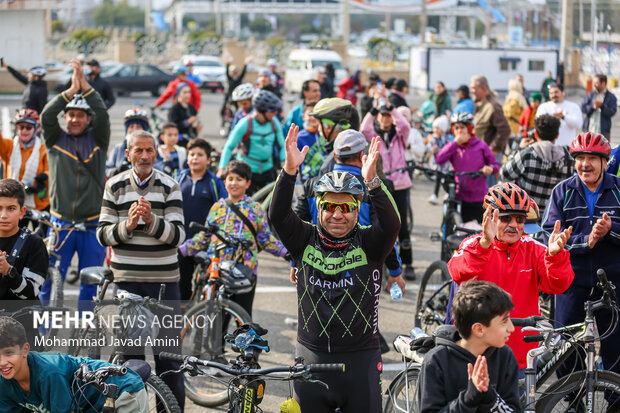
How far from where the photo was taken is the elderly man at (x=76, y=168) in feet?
28.3

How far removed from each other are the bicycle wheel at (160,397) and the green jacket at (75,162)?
3.26 meters

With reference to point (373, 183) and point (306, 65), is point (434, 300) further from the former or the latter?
point (306, 65)

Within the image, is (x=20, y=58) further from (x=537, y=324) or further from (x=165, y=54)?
(x=537, y=324)

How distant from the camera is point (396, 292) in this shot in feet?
22.6

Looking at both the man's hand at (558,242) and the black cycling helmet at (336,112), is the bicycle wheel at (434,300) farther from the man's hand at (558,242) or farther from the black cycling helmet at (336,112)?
the man's hand at (558,242)

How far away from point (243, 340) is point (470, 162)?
589 cm

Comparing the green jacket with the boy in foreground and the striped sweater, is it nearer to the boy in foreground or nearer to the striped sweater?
the striped sweater

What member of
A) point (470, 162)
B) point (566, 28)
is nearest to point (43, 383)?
point (470, 162)

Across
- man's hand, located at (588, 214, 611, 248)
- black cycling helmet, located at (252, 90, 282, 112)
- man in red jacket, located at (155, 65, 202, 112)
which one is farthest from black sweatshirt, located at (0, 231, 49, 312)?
man in red jacket, located at (155, 65, 202, 112)

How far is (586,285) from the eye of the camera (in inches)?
267

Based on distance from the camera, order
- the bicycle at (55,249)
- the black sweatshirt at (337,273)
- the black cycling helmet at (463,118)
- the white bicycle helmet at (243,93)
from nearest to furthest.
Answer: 1. the black sweatshirt at (337,273)
2. the bicycle at (55,249)
3. the black cycling helmet at (463,118)
4. the white bicycle helmet at (243,93)

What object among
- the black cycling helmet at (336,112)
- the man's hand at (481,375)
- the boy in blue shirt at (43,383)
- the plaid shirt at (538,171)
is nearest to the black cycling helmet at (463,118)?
the plaid shirt at (538,171)

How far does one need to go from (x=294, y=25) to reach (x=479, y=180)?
14952 centimetres

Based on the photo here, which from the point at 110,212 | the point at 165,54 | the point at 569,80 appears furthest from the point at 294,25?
the point at 110,212
